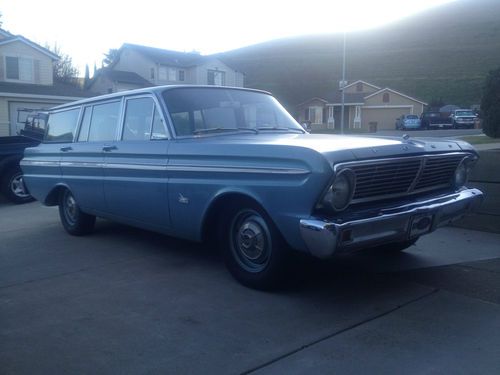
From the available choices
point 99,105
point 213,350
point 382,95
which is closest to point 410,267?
point 213,350

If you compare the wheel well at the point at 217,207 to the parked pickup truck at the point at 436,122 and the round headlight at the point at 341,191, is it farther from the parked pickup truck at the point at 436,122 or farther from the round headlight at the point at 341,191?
the parked pickup truck at the point at 436,122

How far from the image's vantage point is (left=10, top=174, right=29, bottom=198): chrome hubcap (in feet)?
34.9

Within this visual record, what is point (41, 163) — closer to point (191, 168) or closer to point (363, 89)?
point (191, 168)

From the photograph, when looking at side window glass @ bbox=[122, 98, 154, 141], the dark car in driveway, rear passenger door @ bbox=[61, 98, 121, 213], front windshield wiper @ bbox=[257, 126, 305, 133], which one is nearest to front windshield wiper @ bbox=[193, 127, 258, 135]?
front windshield wiper @ bbox=[257, 126, 305, 133]

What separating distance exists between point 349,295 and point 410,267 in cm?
100

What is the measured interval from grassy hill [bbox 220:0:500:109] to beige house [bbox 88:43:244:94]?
1223cm

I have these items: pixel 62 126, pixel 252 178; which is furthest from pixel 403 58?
pixel 252 178

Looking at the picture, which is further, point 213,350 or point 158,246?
point 158,246

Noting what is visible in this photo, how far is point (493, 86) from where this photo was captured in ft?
49.9

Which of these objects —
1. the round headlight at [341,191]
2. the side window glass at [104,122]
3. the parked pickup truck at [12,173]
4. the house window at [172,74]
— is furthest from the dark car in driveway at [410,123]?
the round headlight at [341,191]

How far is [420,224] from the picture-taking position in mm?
4227

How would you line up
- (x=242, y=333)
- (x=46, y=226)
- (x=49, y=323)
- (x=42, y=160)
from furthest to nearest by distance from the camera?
(x=46, y=226) < (x=42, y=160) < (x=49, y=323) < (x=242, y=333)

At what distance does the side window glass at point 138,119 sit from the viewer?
216 inches

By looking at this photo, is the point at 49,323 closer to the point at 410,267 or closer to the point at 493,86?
the point at 410,267
